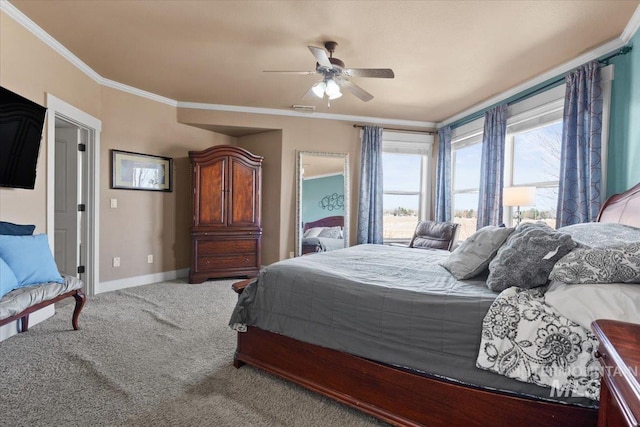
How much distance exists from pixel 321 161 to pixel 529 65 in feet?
9.38

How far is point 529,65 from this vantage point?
3066mm

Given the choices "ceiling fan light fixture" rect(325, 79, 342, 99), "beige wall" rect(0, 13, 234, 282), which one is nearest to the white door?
"beige wall" rect(0, 13, 234, 282)

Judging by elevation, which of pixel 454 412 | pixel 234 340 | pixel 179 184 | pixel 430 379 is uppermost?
pixel 179 184

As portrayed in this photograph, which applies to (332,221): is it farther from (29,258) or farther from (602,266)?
(602,266)

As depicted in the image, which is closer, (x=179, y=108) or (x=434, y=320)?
(x=434, y=320)

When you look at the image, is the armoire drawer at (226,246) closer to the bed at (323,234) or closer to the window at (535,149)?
the bed at (323,234)

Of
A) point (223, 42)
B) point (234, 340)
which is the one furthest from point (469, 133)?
point (234, 340)

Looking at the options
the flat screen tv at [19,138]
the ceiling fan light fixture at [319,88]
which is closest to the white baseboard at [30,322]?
the flat screen tv at [19,138]

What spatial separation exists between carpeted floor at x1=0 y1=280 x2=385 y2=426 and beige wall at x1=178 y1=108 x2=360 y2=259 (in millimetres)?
2143

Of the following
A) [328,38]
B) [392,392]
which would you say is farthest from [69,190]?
[392,392]

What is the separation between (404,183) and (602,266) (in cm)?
411

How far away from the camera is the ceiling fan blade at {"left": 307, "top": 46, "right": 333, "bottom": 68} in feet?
7.30

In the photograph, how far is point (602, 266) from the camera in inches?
46.9

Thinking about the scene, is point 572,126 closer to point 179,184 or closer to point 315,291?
point 315,291
